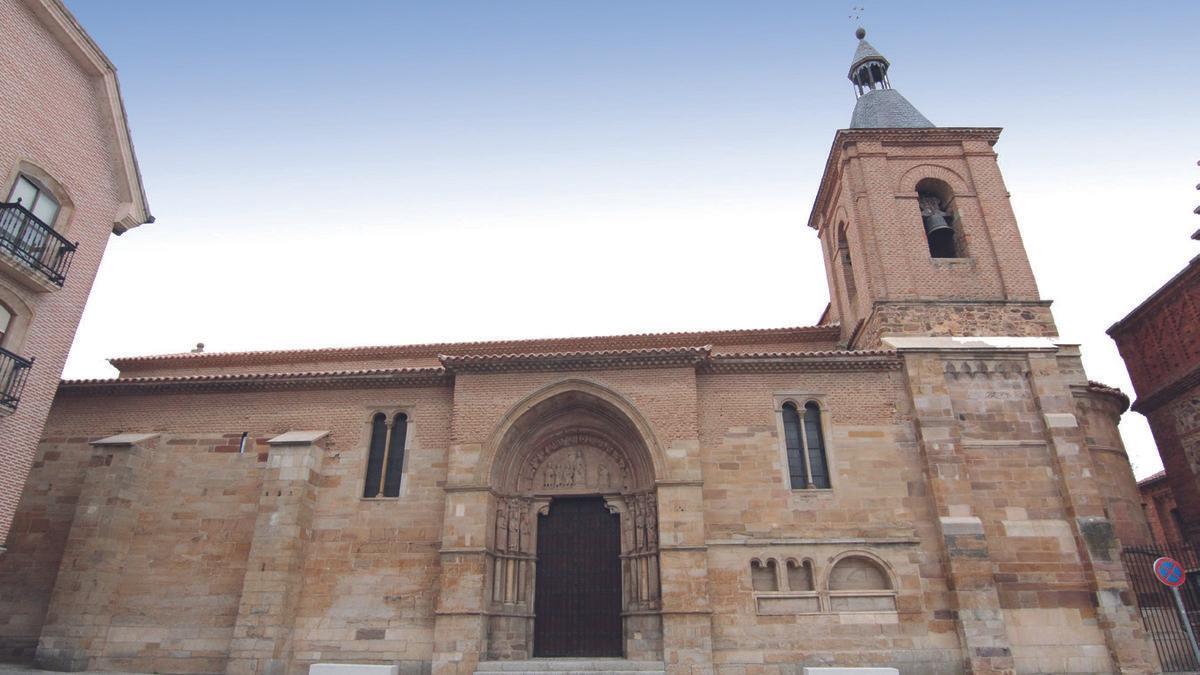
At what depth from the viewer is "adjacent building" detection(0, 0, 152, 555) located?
36.3 feet

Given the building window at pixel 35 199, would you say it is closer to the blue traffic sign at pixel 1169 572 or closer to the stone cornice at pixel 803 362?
the stone cornice at pixel 803 362

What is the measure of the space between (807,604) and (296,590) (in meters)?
10.1

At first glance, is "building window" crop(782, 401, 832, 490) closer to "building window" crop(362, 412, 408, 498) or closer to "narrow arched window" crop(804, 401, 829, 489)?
"narrow arched window" crop(804, 401, 829, 489)

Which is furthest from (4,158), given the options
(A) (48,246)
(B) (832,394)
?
(B) (832,394)

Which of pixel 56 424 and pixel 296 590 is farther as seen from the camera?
pixel 56 424

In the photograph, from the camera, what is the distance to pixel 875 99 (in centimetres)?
2078

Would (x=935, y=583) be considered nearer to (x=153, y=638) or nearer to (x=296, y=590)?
(x=296, y=590)

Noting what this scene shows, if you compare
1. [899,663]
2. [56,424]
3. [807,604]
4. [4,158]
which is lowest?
[899,663]

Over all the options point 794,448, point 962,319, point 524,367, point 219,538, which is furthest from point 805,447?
point 219,538

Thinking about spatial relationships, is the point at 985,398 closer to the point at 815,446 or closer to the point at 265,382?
the point at 815,446

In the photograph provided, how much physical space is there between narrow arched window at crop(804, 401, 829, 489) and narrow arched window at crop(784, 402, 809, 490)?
151 millimetres

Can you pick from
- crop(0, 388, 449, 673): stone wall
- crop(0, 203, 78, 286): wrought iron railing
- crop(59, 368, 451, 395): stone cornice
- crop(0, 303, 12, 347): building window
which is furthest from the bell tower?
crop(0, 303, 12, 347): building window

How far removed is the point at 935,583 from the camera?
1256 cm

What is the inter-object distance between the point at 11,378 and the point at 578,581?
425 inches
